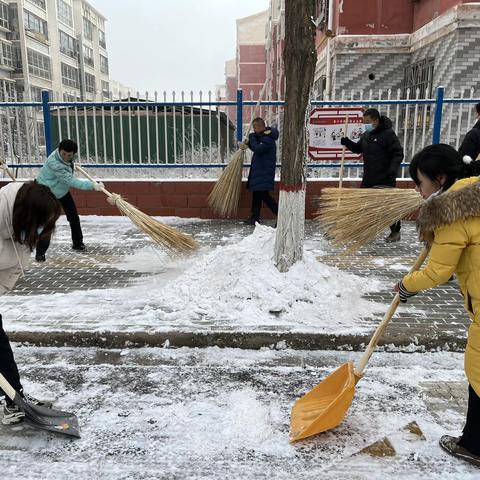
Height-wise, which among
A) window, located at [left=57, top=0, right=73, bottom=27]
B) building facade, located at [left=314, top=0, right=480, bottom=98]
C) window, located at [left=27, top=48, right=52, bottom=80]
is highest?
window, located at [left=57, top=0, right=73, bottom=27]

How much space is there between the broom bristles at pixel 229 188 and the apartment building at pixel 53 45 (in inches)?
843

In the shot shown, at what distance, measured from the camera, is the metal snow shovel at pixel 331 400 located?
8.43ft

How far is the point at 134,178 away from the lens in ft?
27.9

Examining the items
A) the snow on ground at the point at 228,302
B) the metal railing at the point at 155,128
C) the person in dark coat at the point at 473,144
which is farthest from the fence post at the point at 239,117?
the person in dark coat at the point at 473,144

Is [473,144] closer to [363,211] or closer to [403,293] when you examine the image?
[363,211]

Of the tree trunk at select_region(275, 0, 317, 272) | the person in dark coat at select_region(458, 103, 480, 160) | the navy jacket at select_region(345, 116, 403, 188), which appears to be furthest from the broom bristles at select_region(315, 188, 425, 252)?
the navy jacket at select_region(345, 116, 403, 188)

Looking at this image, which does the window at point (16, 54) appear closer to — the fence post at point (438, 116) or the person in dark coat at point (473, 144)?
the fence post at point (438, 116)

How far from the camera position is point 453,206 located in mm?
2096

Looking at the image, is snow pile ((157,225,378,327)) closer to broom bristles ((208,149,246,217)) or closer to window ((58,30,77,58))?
broom bristles ((208,149,246,217))

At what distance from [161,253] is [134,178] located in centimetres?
295

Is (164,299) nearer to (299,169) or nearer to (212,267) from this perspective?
(212,267)

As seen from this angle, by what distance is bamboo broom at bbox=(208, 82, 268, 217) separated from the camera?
7.82 m

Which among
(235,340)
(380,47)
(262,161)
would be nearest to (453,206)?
(235,340)

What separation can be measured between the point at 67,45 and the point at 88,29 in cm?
945
